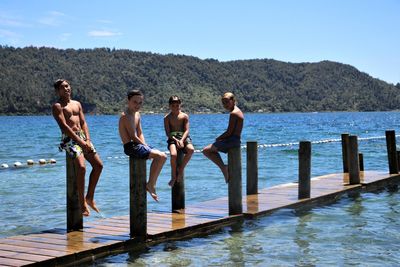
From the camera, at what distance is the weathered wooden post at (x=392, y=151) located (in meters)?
16.4

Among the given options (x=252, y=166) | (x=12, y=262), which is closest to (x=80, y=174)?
(x=12, y=262)

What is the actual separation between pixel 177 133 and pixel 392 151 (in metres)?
7.98

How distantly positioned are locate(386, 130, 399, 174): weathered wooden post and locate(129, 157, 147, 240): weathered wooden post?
953 cm

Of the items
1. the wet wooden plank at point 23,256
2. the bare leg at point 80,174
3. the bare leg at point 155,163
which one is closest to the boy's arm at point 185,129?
the bare leg at point 155,163

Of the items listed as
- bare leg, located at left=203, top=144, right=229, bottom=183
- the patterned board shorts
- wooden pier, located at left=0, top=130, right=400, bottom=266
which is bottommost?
wooden pier, located at left=0, top=130, right=400, bottom=266

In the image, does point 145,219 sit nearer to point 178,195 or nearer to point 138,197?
point 138,197

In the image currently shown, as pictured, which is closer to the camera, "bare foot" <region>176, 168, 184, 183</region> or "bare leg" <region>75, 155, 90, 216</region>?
"bare leg" <region>75, 155, 90, 216</region>

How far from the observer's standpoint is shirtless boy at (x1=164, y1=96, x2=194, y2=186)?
34.4 feet

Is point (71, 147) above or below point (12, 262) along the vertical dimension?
above

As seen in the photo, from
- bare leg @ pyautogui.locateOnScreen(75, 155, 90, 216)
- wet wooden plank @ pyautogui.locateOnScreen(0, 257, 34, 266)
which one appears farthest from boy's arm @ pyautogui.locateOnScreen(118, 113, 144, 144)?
wet wooden plank @ pyautogui.locateOnScreen(0, 257, 34, 266)

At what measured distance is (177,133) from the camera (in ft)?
34.8

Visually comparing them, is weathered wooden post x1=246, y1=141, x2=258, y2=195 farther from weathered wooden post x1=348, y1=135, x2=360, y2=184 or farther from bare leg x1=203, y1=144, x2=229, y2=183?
weathered wooden post x1=348, y1=135, x2=360, y2=184

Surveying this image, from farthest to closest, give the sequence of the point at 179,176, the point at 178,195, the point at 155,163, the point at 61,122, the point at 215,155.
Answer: the point at 215,155 → the point at 178,195 → the point at 179,176 → the point at 155,163 → the point at 61,122

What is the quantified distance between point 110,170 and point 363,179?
1272 cm
